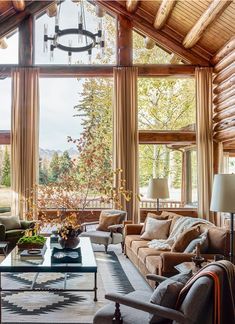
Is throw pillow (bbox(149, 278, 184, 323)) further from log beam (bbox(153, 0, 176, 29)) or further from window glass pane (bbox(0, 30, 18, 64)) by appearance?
window glass pane (bbox(0, 30, 18, 64))

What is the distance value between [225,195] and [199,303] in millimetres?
1567

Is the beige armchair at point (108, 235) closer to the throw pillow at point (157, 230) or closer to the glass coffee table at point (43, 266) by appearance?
the throw pillow at point (157, 230)

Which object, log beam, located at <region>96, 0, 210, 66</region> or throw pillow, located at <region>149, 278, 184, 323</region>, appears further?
log beam, located at <region>96, 0, 210, 66</region>

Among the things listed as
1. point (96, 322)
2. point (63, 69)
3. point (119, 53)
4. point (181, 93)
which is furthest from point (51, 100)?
point (96, 322)

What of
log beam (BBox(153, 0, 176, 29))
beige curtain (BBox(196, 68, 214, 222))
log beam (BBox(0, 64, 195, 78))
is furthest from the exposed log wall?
log beam (BBox(153, 0, 176, 29))

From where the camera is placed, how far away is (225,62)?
29.7ft

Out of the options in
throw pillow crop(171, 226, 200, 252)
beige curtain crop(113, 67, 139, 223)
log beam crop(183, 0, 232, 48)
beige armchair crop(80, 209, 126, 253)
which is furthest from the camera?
beige curtain crop(113, 67, 139, 223)

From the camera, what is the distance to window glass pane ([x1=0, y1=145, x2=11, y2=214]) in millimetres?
9883

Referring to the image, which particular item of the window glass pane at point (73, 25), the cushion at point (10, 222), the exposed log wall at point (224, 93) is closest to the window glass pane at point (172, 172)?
the exposed log wall at point (224, 93)

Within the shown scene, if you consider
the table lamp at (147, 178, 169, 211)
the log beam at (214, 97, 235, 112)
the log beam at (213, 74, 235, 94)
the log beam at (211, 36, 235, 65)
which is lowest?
the table lamp at (147, 178, 169, 211)

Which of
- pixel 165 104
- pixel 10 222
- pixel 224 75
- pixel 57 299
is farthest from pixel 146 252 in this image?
pixel 165 104

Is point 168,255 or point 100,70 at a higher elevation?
point 100,70

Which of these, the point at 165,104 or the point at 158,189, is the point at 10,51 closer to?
the point at 158,189

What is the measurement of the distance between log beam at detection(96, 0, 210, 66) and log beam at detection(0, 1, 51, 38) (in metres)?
1.44
